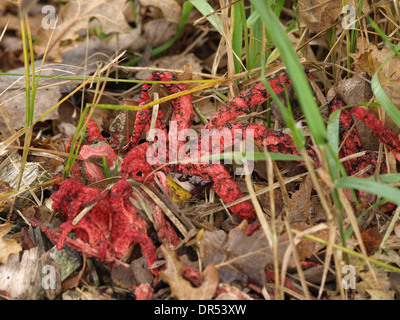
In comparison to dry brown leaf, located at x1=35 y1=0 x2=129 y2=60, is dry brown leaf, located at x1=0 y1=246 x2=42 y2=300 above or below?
below

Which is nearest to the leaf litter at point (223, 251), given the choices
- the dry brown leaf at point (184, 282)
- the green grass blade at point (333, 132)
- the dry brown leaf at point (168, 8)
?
the dry brown leaf at point (184, 282)

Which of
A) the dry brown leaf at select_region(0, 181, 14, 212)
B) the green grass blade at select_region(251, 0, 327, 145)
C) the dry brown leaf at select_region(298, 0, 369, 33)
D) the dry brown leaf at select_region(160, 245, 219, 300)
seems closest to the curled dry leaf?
the dry brown leaf at select_region(298, 0, 369, 33)

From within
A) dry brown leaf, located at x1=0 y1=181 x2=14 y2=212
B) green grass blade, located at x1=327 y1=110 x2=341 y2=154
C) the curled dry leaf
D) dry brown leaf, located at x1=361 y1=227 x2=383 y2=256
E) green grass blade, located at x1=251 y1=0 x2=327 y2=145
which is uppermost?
green grass blade, located at x1=251 y1=0 x2=327 y2=145

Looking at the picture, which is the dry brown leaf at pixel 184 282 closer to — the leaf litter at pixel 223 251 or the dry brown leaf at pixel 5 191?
the leaf litter at pixel 223 251

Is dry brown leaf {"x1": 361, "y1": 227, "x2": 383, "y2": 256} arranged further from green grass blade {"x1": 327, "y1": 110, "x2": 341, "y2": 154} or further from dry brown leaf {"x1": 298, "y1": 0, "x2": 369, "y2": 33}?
dry brown leaf {"x1": 298, "y1": 0, "x2": 369, "y2": 33}

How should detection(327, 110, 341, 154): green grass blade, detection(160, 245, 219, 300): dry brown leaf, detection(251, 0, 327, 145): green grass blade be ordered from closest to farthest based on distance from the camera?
detection(251, 0, 327, 145): green grass blade
detection(160, 245, 219, 300): dry brown leaf
detection(327, 110, 341, 154): green grass blade

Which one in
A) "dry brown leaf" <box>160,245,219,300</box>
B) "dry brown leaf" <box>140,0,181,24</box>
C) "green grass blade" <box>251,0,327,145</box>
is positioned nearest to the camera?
"green grass blade" <box>251,0,327,145</box>

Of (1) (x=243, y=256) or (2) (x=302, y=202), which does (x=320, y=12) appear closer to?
(2) (x=302, y=202)
